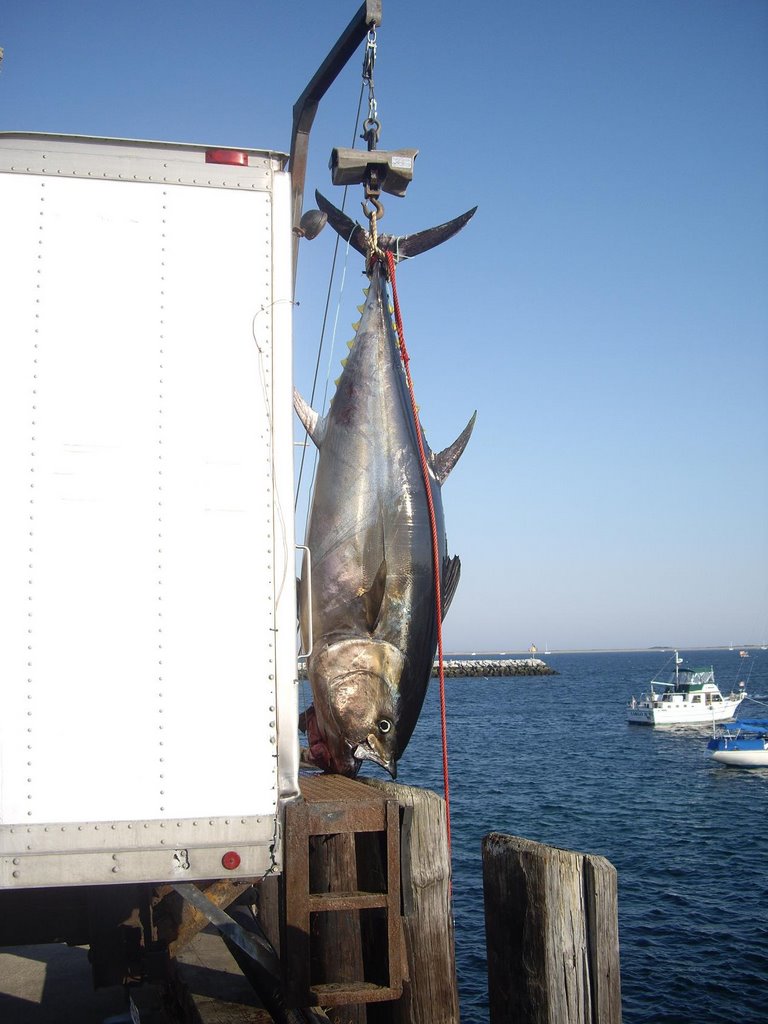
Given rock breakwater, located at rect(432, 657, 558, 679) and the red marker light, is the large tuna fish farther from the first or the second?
rock breakwater, located at rect(432, 657, 558, 679)

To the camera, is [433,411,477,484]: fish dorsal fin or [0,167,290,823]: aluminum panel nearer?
[0,167,290,823]: aluminum panel

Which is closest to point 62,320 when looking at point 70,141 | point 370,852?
point 70,141

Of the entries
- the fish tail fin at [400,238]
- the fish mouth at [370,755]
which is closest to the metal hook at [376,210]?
the fish tail fin at [400,238]

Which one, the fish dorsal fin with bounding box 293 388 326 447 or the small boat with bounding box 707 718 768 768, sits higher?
the fish dorsal fin with bounding box 293 388 326 447

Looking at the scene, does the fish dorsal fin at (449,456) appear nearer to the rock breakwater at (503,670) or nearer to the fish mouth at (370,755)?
the fish mouth at (370,755)

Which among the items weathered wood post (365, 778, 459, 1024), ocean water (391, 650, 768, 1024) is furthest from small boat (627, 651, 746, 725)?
weathered wood post (365, 778, 459, 1024)

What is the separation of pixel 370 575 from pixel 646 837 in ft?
61.0

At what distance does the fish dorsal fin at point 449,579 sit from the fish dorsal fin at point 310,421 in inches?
36.6

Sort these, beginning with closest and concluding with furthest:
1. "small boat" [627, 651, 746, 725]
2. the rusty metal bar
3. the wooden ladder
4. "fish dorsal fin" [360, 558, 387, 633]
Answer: the wooden ladder → "fish dorsal fin" [360, 558, 387, 633] → the rusty metal bar → "small boat" [627, 651, 746, 725]

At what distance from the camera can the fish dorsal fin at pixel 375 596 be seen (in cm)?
396

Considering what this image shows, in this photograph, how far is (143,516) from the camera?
2.62 m

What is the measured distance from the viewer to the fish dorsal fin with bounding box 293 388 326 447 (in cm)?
437

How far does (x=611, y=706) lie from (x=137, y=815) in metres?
61.8

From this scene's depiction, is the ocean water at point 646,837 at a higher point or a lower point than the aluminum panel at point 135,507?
lower
